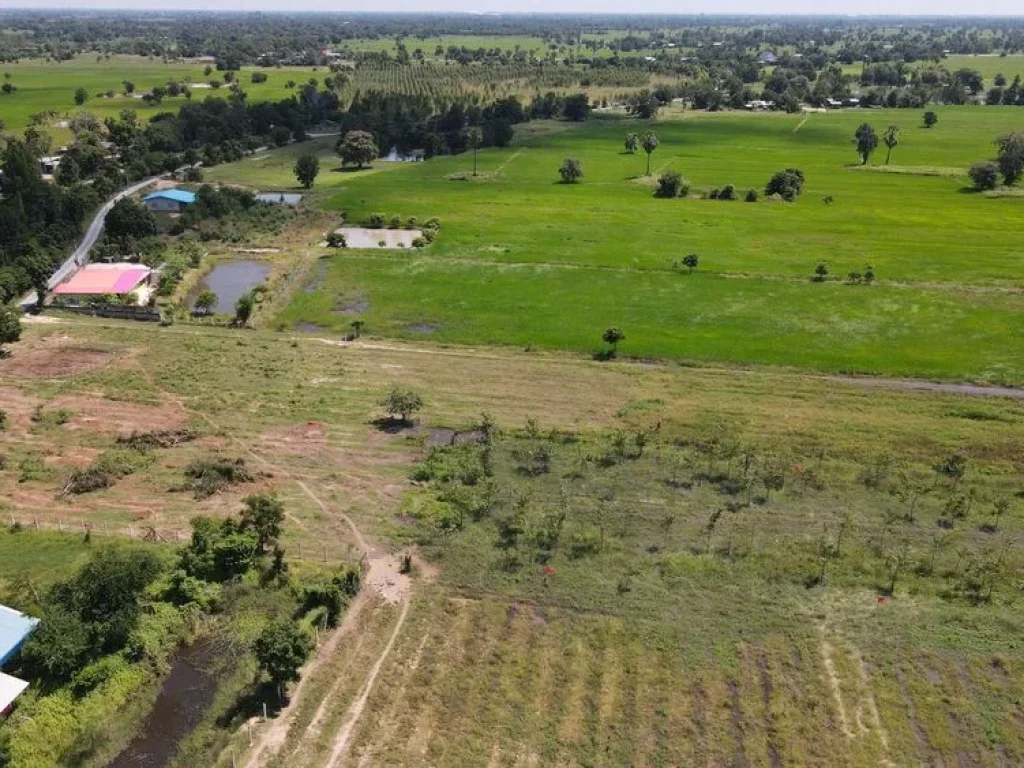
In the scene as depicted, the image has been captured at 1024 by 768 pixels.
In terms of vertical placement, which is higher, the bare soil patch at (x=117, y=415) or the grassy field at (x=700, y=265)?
the grassy field at (x=700, y=265)

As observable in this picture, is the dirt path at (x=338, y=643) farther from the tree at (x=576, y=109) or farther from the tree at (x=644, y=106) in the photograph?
the tree at (x=644, y=106)

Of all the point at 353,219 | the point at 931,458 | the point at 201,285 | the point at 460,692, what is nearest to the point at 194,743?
the point at 460,692

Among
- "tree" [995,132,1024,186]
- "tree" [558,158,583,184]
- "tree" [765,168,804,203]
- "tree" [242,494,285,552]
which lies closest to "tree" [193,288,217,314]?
"tree" [242,494,285,552]

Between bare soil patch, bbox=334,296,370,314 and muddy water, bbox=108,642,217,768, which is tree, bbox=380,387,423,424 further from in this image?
bare soil patch, bbox=334,296,370,314

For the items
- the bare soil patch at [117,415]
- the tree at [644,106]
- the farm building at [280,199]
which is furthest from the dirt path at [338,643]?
the tree at [644,106]

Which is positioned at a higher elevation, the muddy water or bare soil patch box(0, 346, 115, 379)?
the muddy water

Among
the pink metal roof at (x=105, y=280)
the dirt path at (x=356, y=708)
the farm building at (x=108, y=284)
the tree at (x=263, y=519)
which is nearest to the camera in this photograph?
the dirt path at (x=356, y=708)

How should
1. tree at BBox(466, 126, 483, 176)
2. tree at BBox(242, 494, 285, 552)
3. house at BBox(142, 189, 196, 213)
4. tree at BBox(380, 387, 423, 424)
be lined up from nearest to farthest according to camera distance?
tree at BBox(242, 494, 285, 552) < tree at BBox(380, 387, 423, 424) < house at BBox(142, 189, 196, 213) < tree at BBox(466, 126, 483, 176)
